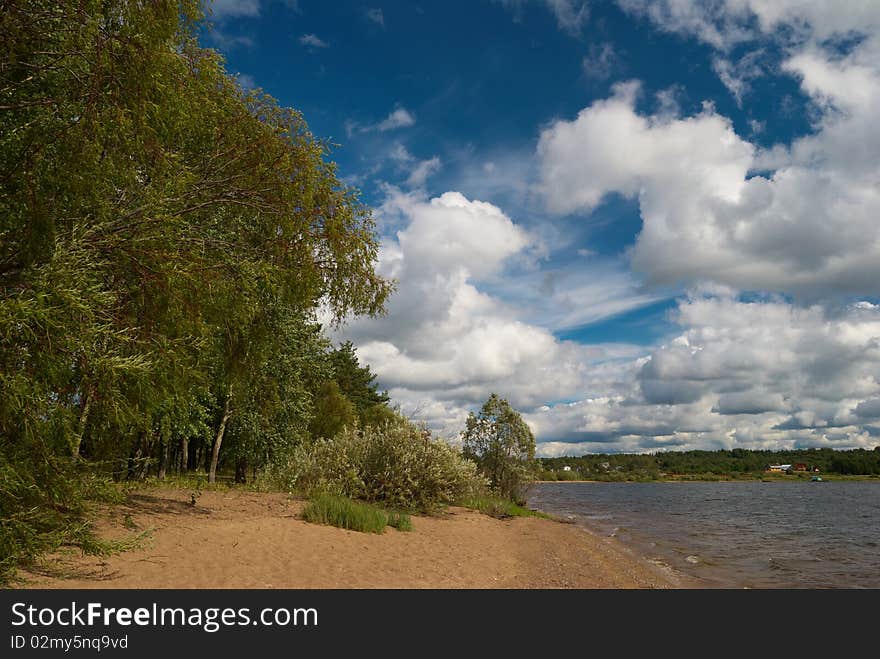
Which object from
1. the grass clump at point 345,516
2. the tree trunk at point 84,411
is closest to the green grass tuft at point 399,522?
the grass clump at point 345,516

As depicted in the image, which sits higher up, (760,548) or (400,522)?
(400,522)

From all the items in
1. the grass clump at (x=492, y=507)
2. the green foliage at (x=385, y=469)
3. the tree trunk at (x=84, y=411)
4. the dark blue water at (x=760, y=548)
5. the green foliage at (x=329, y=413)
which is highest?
the green foliage at (x=329, y=413)

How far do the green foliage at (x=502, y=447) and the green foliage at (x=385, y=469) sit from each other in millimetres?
9117

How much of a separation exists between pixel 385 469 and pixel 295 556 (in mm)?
10293

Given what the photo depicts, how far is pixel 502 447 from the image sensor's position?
32.3 m

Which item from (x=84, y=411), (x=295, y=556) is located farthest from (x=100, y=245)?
(x=295, y=556)

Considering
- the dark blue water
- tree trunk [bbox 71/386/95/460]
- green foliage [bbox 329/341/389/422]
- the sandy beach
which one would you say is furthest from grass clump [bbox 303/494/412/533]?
green foliage [bbox 329/341/389/422]

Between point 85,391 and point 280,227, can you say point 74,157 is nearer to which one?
point 85,391

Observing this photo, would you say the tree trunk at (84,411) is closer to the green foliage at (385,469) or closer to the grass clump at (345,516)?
the grass clump at (345,516)

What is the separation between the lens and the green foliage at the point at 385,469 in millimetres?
21203

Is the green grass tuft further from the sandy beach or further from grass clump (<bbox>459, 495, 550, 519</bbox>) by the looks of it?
grass clump (<bbox>459, 495, 550, 519</bbox>)

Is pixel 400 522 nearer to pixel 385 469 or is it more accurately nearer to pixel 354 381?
pixel 385 469

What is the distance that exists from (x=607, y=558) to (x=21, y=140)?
17.9m
